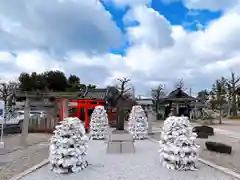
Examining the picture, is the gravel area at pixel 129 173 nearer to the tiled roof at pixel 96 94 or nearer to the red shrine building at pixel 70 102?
the red shrine building at pixel 70 102

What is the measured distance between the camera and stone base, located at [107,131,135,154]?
9.02 meters

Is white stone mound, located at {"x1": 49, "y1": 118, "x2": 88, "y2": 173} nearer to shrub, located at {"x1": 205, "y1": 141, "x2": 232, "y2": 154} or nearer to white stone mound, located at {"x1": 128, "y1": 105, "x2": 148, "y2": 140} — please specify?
shrub, located at {"x1": 205, "y1": 141, "x2": 232, "y2": 154}

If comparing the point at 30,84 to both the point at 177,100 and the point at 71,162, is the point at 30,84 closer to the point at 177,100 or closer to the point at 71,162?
the point at 177,100

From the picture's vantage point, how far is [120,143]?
29.9 feet

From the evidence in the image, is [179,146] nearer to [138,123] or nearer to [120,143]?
[120,143]

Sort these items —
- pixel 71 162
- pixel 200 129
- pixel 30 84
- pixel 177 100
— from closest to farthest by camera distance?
pixel 71 162 < pixel 200 129 < pixel 177 100 < pixel 30 84

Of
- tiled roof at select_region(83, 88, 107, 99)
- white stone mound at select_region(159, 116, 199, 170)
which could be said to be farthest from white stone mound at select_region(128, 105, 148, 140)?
Answer: tiled roof at select_region(83, 88, 107, 99)

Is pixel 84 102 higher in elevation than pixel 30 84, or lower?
lower

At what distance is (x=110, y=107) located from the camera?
2559 cm

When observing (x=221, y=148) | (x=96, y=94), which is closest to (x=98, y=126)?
(x=221, y=148)

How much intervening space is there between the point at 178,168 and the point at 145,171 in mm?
744

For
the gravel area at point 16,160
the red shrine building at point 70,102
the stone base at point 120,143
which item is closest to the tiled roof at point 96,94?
the red shrine building at point 70,102

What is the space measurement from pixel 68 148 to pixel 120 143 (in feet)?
11.1

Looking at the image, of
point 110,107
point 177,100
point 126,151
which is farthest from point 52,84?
point 126,151
